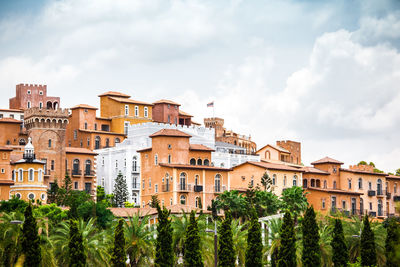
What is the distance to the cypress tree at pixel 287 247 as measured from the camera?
231 feet

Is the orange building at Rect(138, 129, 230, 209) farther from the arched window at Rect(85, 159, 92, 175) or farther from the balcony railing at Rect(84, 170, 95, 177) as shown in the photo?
the arched window at Rect(85, 159, 92, 175)

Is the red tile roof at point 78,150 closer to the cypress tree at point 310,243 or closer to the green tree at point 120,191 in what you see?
the green tree at point 120,191

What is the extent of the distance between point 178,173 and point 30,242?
48.3 metres

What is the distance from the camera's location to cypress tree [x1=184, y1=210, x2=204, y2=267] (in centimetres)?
6838

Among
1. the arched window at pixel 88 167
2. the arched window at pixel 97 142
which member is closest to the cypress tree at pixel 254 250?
the arched window at pixel 88 167

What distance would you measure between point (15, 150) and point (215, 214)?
103 ft

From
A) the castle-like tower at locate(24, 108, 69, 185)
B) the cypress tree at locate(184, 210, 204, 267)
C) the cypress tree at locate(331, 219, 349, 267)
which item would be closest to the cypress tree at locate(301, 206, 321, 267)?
the cypress tree at locate(331, 219, 349, 267)

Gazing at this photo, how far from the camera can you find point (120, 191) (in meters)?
114

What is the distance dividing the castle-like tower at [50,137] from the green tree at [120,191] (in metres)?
7.26

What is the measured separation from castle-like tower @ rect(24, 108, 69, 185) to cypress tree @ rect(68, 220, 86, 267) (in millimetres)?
54736

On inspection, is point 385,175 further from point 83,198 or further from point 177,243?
point 177,243

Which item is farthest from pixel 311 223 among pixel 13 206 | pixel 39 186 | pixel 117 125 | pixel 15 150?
pixel 117 125

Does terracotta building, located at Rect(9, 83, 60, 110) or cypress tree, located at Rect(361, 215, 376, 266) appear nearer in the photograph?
cypress tree, located at Rect(361, 215, 376, 266)

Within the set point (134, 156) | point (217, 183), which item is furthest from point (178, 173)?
point (134, 156)
